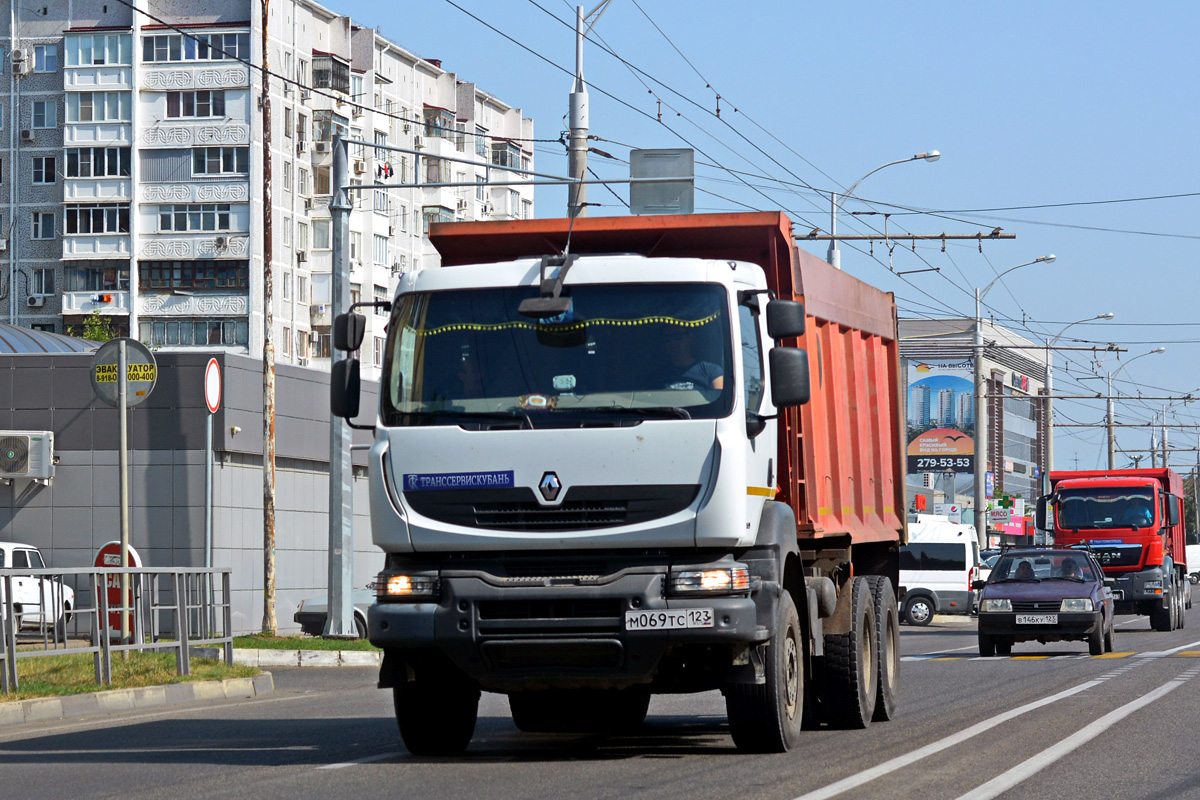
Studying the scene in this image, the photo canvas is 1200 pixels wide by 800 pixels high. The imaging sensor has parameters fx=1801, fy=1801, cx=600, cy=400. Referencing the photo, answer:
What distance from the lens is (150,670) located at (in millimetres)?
16953

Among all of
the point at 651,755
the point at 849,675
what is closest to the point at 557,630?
the point at 651,755

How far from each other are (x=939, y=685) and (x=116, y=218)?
64918mm

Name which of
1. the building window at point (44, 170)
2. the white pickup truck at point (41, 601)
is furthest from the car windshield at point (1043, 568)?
the building window at point (44, 170)

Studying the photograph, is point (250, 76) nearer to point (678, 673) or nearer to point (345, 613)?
point (345, 613)

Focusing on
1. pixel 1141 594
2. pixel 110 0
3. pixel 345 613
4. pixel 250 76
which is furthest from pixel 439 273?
pixel 110 0

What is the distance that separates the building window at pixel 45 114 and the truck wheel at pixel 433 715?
7507cm

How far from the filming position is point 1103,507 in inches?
1420

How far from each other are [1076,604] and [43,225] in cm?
Answer: 6469

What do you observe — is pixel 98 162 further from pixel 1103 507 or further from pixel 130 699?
pixel 130 699

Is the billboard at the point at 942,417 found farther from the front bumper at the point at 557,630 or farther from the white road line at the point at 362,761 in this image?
the front bumper at the point at 557,630

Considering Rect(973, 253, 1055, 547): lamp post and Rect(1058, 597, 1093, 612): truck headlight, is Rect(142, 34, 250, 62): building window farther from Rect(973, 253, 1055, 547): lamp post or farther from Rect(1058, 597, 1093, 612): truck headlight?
Rect(1058, 597, 1093, 612): truck headlight

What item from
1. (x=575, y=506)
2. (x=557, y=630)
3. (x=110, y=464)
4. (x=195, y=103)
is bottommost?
(x=557, y=630)

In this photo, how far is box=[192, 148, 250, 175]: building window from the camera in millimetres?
75500

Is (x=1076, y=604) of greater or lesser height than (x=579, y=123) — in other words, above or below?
below
